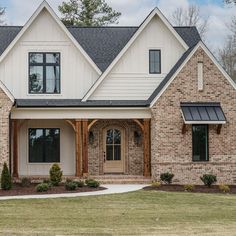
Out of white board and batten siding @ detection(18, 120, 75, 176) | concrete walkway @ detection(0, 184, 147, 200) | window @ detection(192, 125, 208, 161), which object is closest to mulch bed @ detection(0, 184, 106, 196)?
concrete walkway @ detection(0, 184, 147, 200)

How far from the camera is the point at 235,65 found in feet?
168

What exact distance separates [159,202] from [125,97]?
9153 millimetres

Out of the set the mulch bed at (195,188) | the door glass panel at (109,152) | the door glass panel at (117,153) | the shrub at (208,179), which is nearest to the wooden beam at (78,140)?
the door glass panel at (109,152)

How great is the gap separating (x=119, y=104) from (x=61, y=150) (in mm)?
3695

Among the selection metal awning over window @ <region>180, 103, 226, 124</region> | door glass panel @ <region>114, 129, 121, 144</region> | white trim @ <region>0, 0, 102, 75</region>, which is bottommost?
door glass panel @ <region>114, 129, 121, 144</region>

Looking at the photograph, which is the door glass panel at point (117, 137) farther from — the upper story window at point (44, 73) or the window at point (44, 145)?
the upper story window at point (44, 73)

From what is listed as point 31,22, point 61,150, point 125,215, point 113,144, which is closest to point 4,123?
point 61,150

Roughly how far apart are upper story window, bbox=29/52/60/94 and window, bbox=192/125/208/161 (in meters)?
6.59

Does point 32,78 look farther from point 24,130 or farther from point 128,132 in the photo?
point 128,132

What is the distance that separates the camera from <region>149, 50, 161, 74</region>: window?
27.0 m

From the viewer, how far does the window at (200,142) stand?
82.1ft

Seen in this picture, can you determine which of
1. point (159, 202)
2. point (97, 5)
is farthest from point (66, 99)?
point (97, 5)

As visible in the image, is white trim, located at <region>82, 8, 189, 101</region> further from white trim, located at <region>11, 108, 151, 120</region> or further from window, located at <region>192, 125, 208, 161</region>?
window, located at <region>192, 125, 208, 161</region>

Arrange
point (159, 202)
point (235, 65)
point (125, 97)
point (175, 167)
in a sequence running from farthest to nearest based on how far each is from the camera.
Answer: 1. point (235, 65)
2. point (125, 97)
3. point (175, 167)
4. point (159, 202)
